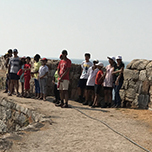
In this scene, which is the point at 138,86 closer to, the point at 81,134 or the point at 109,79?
the point at 109,79

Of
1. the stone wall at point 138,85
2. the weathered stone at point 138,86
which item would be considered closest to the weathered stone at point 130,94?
the stone wall at point 138,85

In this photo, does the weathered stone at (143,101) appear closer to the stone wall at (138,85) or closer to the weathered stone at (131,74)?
the stone wall at (138,85)

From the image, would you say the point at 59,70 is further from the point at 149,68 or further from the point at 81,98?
the point at 149,68

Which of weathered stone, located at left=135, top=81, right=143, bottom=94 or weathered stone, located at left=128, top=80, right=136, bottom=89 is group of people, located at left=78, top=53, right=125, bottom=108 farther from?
weathered stone, located at left=135, top=81, right=143, bottom=94

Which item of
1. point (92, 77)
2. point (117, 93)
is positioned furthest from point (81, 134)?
point (92, 77)

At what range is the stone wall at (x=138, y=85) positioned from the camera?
26.9ft

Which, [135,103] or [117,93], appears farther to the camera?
[135,103]

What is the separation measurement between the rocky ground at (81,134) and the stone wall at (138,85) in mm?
1069

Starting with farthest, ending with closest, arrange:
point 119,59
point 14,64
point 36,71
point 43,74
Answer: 1. point 14,64
2. point 36,71
3. point 43,74
4. point 119,59

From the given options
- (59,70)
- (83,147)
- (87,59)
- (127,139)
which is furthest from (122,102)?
(83,147)

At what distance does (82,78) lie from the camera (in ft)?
29.7

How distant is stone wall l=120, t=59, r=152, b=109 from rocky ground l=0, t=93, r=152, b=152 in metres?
1.07

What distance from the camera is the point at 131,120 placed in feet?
21.6

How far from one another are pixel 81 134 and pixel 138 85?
3923mm
